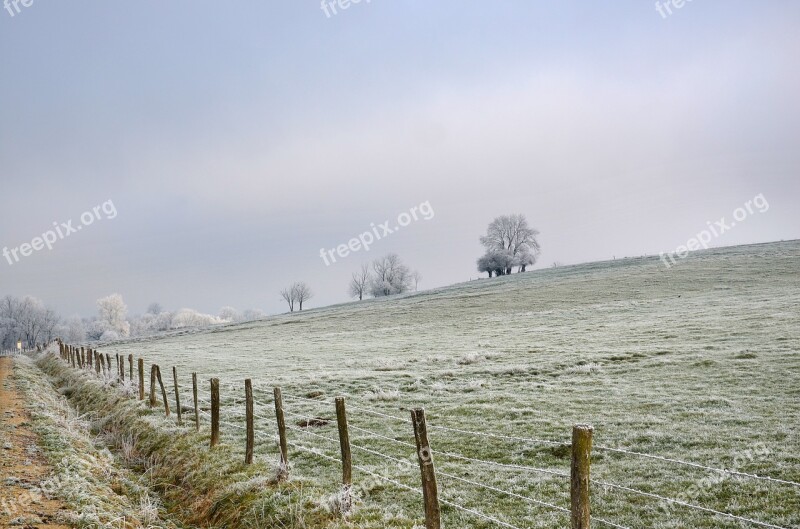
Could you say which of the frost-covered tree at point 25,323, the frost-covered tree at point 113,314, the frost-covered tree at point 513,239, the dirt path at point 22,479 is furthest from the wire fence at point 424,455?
the frost-covered tree at point 113,314

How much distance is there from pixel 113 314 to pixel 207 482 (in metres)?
160

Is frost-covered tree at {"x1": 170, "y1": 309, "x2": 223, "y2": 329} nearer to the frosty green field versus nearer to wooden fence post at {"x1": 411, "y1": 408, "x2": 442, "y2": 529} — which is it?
the frosty green field

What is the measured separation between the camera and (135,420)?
56.8 ft

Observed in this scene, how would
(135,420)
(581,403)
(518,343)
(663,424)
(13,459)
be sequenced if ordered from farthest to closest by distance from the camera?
(518,343) → (135,420) → (581,403) → (663,424) → (13,459)

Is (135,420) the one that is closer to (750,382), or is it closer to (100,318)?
(750,382)

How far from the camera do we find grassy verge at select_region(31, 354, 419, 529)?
8641mm

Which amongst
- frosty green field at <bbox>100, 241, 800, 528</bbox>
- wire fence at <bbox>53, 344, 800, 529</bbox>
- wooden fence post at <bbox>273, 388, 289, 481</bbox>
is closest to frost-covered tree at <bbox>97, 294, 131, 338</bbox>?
frosty green field at <bbox>100, 241, 800, 528</bbox>

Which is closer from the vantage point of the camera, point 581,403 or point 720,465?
point 720,465

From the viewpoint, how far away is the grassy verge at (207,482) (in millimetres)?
8641

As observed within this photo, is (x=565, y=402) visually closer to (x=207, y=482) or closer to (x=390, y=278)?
(x=207, y=482)

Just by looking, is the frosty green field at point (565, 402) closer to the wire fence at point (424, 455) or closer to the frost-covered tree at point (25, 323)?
the wire fence at point (424, 455)

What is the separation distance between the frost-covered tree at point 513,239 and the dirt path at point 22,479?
105m

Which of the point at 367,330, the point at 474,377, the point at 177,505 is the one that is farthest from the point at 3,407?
the point at 367,330

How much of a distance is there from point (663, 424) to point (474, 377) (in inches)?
368
